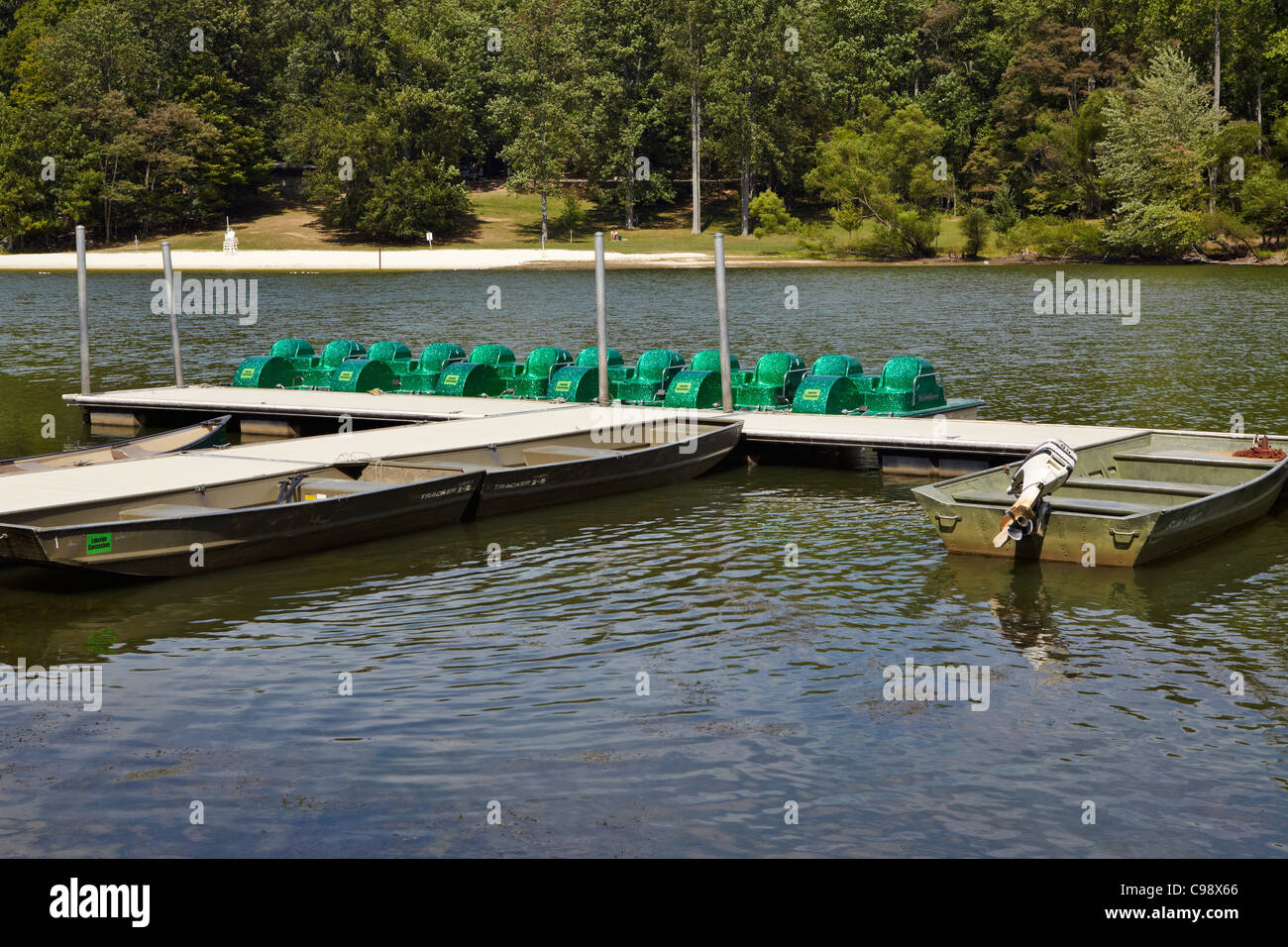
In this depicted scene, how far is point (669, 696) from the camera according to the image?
14344 millimetres

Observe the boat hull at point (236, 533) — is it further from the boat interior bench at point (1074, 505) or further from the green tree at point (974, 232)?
the green tree at point (974, 232)

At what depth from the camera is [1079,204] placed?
10694cm

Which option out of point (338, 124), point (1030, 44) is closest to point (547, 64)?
point (338, 124)

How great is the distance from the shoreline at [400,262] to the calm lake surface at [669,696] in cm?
8121

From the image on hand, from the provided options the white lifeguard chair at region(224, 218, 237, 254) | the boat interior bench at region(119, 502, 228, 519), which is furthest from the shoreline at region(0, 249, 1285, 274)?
the boat interior bench at region(119, 502, 228, 519)

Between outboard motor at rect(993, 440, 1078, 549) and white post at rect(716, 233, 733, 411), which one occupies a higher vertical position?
white post at rect(716, 233, 733, 411)

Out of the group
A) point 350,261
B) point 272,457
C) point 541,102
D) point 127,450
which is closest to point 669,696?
point 272,457

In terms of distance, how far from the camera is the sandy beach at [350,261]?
10775 centimetres

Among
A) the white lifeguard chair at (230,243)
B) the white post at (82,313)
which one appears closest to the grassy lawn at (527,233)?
the white lifeguard chair at (230,243)

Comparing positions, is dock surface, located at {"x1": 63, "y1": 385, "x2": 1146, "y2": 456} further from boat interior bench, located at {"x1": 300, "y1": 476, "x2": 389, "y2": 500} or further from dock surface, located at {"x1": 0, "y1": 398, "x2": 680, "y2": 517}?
boat interior bench, located at {"x1": 300, "y1": 476, "x2": 389, "y2": 500}

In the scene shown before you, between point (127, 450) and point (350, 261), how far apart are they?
292 feet

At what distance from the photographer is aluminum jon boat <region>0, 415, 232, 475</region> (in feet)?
74.0

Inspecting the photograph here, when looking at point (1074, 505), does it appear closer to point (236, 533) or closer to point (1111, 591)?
point (1111, 591)

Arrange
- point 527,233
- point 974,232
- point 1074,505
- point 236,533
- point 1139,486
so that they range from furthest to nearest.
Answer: point 527,233 < point 974,232 < point 1139,486 < point 1074,505 < point 236,533
